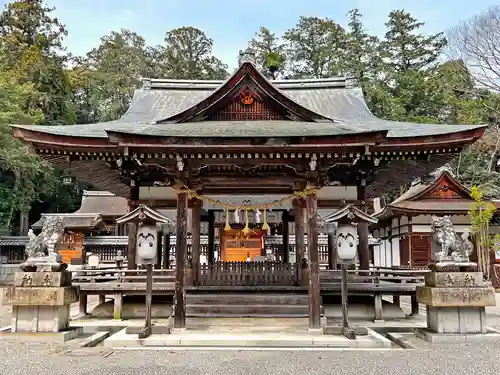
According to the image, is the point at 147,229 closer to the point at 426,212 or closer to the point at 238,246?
the point at 238,246

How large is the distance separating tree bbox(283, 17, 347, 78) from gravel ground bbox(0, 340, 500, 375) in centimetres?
3880

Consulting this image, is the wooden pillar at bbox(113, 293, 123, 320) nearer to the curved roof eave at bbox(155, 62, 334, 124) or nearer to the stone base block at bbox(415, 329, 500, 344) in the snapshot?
the curved roof eave at bbox(155, 62, 334, 124)

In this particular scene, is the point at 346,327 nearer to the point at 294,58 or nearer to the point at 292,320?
the point at 292,320

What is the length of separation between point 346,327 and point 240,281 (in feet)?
11.8

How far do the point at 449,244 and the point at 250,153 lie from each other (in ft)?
14.0

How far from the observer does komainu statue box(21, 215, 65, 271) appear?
8.19m

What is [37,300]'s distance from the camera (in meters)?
→ 7.84

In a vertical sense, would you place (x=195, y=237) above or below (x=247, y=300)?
above

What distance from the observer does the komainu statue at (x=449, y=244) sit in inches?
314

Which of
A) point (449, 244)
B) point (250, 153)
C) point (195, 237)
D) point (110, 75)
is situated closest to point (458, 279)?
point (449, 244)

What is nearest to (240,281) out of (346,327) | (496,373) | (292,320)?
(292,320)

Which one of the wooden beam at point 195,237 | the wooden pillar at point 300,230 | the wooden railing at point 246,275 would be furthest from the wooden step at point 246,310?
the wooden pillar at point 300,230

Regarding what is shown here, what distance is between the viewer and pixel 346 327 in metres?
7.95

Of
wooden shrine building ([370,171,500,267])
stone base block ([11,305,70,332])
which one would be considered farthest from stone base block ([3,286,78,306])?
wooden shrine building ([370,171,500,267])
